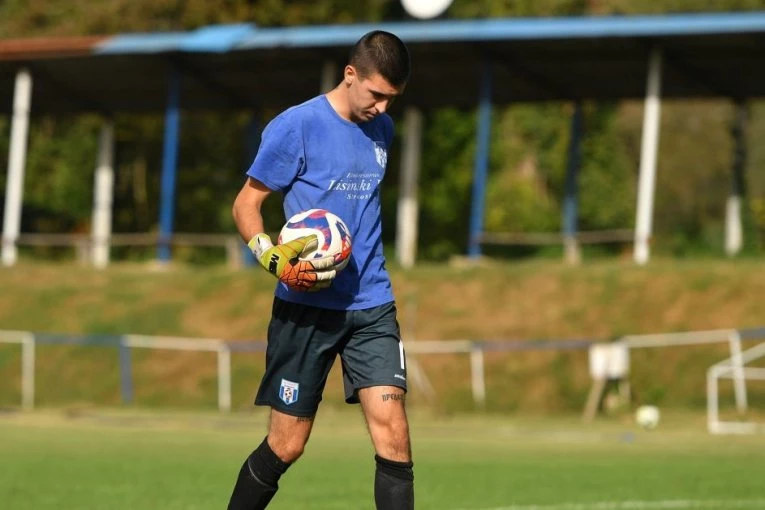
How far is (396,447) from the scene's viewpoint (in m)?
7.43

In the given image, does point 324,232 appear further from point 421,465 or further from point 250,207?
point 421,465

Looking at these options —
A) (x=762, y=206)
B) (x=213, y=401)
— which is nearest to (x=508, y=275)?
(x=213, y=401)

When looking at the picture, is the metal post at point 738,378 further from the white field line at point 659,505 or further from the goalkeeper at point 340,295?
the goalkeeper at point 340,295

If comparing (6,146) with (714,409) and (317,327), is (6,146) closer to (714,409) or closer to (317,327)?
(714,409)

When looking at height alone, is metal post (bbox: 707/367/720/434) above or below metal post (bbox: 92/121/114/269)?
below

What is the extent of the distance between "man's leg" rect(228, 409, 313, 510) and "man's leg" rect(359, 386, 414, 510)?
0.33m

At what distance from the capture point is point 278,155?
7.35 metres

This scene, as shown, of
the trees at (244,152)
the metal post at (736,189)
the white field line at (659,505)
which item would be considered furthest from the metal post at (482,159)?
the white field line at (659,505)

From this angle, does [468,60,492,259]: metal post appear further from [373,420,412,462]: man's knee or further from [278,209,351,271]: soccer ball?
[278,209,351,271]: soccer ball

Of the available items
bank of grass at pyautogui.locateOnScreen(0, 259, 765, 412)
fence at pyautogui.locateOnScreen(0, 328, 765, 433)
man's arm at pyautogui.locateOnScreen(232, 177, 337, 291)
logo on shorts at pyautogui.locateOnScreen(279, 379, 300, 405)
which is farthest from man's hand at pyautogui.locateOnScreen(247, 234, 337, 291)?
bank of grass at pyautogui.locateOnScreen(0, 259, 765, 412)

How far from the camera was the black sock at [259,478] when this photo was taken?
757 centimetres

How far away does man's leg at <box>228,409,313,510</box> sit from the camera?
24.7 feet

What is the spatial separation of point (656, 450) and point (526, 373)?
7.95 metres

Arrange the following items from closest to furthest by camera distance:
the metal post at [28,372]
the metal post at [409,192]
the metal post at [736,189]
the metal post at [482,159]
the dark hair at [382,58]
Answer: the dark hair at [382,58]
the metal post at [28,372]
the metal post at [482,159]
the metal post at [736,189]
the metal post at [409,192]
